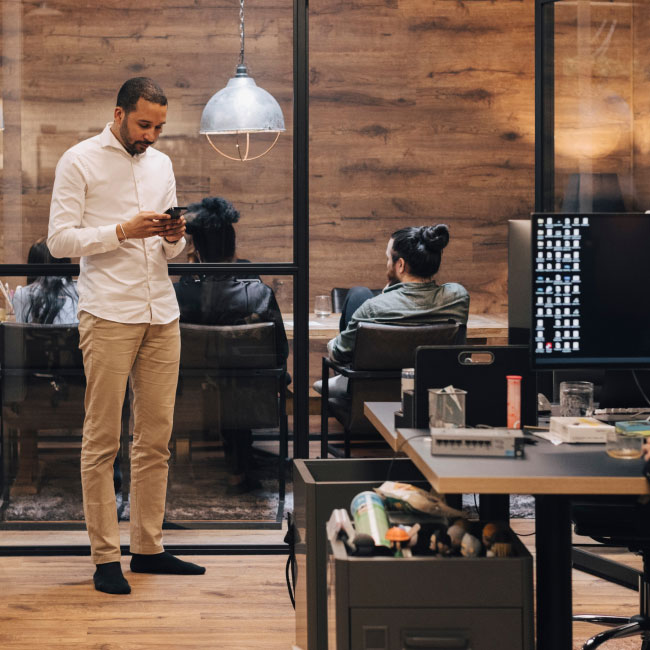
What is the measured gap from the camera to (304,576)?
7.67 ft

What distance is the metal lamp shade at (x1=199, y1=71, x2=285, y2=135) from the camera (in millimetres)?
3531

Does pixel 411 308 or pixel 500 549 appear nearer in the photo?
pixel 500 549

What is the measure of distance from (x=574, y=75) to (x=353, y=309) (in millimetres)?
1592

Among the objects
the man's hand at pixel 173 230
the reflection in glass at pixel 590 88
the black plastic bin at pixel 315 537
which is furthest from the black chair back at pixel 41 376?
the reflection in glass at pixel 590 88

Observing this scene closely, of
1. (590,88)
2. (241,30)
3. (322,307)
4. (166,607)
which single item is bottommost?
(166,607)

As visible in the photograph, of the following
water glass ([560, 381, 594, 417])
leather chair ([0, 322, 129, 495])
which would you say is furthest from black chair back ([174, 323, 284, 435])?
water glass ([560, 381, 594, 417])

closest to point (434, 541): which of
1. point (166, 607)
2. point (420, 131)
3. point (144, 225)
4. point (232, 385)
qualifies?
point (166, 607)

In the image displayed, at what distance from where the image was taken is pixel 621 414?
2.48 m

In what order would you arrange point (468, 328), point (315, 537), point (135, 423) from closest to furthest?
point (315, 537), point (135, 423), point (468, 328)

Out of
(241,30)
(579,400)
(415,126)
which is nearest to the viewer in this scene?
(579,400)

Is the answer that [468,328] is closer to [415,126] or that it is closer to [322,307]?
[322,307]

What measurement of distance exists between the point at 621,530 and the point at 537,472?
2.65ft

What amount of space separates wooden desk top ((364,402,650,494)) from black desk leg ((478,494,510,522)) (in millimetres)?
407

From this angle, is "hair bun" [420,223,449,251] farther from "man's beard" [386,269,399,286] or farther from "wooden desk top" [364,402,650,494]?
"wooden desk top" [364,402,650,494]
